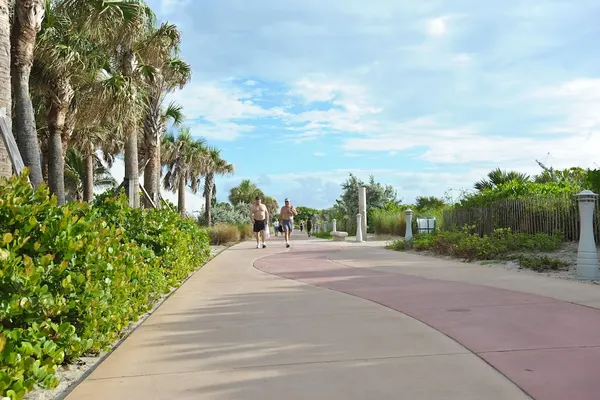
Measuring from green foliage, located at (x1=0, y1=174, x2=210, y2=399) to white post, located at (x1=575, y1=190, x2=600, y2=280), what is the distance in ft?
21.8

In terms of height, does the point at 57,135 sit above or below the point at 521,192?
above

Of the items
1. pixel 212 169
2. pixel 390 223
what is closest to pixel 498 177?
pixel 390 223

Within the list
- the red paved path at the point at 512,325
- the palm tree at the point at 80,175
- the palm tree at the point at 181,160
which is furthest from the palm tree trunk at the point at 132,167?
the palm tree at the point at 181,160

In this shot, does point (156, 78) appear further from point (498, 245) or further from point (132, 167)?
point (498, 245)

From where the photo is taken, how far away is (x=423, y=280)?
822 cm

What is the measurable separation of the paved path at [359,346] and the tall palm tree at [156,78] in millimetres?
9938

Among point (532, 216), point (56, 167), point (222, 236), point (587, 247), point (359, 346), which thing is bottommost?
point (359, 346)

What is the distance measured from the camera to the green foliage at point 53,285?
2.70m

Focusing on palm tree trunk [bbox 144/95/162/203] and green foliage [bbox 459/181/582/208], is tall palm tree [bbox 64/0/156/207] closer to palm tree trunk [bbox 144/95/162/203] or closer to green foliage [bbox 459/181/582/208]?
palm tree trunk [bbox 144/95/162/203]

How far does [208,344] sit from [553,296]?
4.37 metres

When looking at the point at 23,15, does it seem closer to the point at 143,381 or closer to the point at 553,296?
the point at 143,381

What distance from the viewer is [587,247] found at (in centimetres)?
800

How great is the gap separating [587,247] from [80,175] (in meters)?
31.4

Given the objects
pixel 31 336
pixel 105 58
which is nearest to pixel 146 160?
pixel 105 58
